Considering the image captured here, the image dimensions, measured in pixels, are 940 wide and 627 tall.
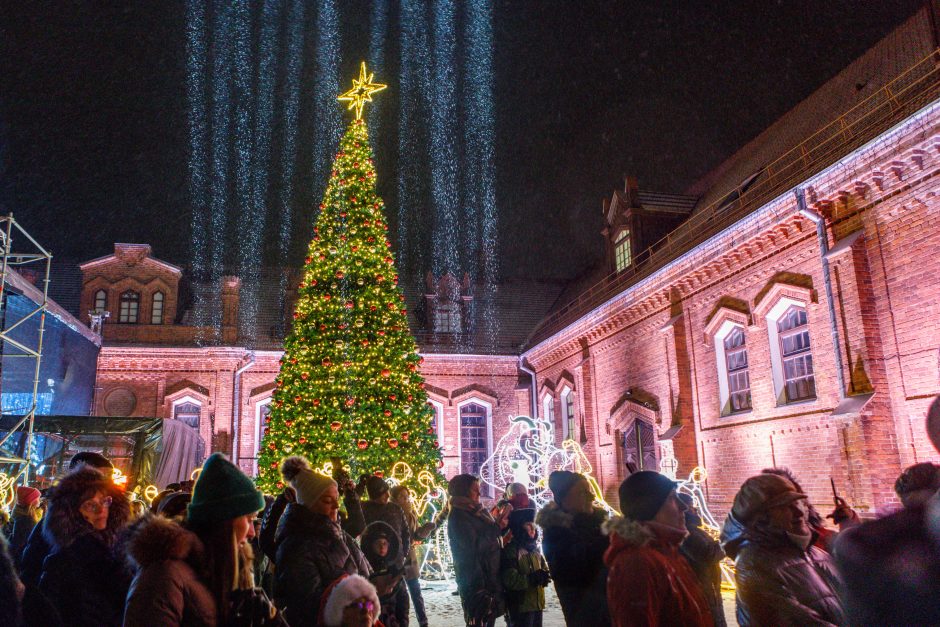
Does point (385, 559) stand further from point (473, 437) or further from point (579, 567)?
point (473, 437)

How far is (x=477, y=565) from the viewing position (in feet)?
17.9

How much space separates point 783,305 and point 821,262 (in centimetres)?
138

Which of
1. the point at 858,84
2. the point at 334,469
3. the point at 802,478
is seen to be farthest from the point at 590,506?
the point at 858,84

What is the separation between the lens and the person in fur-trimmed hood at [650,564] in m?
2.79

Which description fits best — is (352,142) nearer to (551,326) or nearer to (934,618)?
(551,326)

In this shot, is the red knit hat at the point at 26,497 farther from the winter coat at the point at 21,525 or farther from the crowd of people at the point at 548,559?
the crowd of people at the point at 548,559

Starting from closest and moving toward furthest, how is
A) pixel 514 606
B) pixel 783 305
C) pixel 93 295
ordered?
pixel 514 606
pixel 783 305
pixel 93 295

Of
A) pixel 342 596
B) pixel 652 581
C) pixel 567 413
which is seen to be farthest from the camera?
pixel 567 413

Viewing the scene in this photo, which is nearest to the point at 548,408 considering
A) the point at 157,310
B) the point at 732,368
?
the point at 732,368

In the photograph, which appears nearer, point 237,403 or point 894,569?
point 894,569

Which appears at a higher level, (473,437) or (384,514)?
(473,437)

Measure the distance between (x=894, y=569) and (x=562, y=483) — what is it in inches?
84.1

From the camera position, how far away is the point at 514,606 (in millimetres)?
5477

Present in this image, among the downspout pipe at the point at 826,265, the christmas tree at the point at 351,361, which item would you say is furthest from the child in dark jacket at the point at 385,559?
the christmas tree at the point at 351,361
